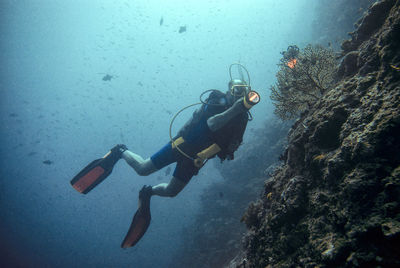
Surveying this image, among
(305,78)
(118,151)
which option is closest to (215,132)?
(305,78)

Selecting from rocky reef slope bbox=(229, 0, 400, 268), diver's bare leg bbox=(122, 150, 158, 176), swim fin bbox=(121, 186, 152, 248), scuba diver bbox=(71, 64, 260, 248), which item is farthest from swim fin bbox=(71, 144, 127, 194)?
rocky reef slope bbox=(229, 0, 400, 268)

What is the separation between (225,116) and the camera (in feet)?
13.0

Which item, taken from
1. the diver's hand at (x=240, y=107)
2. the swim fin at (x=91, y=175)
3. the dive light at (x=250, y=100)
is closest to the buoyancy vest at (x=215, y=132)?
the diver's hand at (x=240, y=107)

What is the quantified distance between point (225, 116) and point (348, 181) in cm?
248

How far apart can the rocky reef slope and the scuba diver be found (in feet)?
4.45

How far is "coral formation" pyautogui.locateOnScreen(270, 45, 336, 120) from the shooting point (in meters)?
4.15

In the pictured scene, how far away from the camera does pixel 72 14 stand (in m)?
41.3

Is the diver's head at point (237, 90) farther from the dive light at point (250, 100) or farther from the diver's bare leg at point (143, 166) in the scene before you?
the diver's bare leg at point (143, 166)

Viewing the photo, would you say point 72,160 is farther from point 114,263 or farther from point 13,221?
point 114,263

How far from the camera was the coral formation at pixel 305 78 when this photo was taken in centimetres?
415

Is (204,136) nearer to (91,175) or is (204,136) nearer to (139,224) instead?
(139,224)

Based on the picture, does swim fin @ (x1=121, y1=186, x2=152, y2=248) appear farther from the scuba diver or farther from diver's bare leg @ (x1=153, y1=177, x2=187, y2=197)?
diver's bare leg @ (x1=153, y1=177, x2=187, y2=197)

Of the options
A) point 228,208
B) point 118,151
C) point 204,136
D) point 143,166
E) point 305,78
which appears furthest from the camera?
point 228,208

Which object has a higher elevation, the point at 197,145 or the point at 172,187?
the point at 197,145
